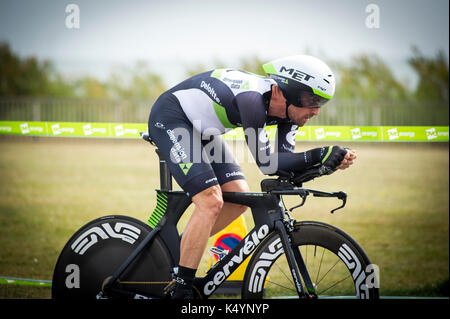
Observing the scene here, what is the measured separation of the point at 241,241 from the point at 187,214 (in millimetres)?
5702

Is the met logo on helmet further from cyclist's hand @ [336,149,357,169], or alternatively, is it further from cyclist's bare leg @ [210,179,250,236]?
cyclist's bare leg @ [210,179,250,236]

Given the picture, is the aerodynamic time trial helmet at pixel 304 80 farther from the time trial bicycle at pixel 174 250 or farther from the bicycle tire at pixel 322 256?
the bicycle tire at pixel 322 256

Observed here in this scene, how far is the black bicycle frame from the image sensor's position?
338cm

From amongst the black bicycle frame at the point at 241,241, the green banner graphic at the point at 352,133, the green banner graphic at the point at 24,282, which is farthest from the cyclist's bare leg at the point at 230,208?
the green banner graphic at the point at 352,133

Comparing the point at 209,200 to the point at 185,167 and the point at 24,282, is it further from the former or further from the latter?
the point at 24,282

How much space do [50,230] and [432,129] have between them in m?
5.21

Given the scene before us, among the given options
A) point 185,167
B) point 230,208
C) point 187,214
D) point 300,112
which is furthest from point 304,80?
point 187,214

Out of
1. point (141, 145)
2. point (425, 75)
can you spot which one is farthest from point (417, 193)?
point (425, 75)

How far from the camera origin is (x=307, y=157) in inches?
127

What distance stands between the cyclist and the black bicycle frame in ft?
0.50

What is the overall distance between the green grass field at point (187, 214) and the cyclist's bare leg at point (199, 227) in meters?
2.06

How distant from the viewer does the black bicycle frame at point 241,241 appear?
11.1 feet

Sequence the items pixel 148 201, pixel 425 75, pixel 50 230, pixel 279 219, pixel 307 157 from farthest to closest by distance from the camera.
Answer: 1. pixel 425 75
2. pixel 148 201
3. pixel 50 230
4. pixel 279 219
5. pixel 307 157
